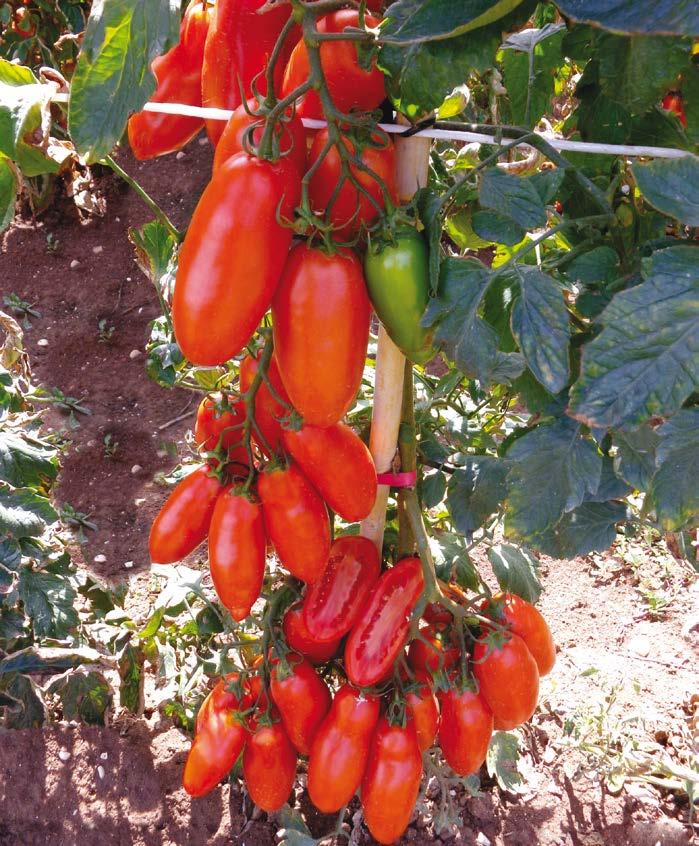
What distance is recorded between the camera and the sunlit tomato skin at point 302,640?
3.93ft

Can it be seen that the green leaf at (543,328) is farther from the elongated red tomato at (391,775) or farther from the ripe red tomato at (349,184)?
the elongated red tomato at (391,775)

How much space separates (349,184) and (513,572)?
790 millimetres

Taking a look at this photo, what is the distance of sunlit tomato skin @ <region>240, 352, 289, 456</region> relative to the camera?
102 cm

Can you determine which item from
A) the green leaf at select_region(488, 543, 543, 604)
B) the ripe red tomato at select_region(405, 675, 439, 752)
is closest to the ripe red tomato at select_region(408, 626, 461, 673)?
the ripe red tomato at select_region(405, 675, 439, 752)

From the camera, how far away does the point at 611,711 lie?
172 centimetres

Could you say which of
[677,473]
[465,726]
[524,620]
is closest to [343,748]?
[465,726]

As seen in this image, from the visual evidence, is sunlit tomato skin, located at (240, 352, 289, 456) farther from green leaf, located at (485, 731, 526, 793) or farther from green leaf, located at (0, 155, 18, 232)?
green leaf, located at (485, 731, 526, 793)

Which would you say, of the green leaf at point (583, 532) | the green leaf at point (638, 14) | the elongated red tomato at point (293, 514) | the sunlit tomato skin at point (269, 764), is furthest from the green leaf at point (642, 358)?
the sunlit tomato skin at point (269, 764)

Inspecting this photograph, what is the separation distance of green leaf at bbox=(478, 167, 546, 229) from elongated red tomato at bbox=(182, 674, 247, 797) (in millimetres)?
885

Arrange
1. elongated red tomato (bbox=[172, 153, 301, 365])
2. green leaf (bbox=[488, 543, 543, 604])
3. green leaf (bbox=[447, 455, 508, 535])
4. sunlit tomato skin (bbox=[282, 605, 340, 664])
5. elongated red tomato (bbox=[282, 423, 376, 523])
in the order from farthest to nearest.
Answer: green leaf (bbox=[488, 543, 543, 604]) < sunlit tomato skin (bbox=[282, 605, 340, 664]) < green leaf (bbox=[447, 455, 508, 535]) < elongated red tomato (bbox=[282, 423, 376, 523]) < elongated red tomato (bbox=[172, 153, 301, 365])

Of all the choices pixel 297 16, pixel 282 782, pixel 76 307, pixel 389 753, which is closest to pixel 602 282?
pixel 297 16

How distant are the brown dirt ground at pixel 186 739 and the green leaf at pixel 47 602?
389mm

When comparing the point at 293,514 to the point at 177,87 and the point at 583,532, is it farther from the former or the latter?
the point at 177,87

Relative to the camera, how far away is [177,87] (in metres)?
0.89
